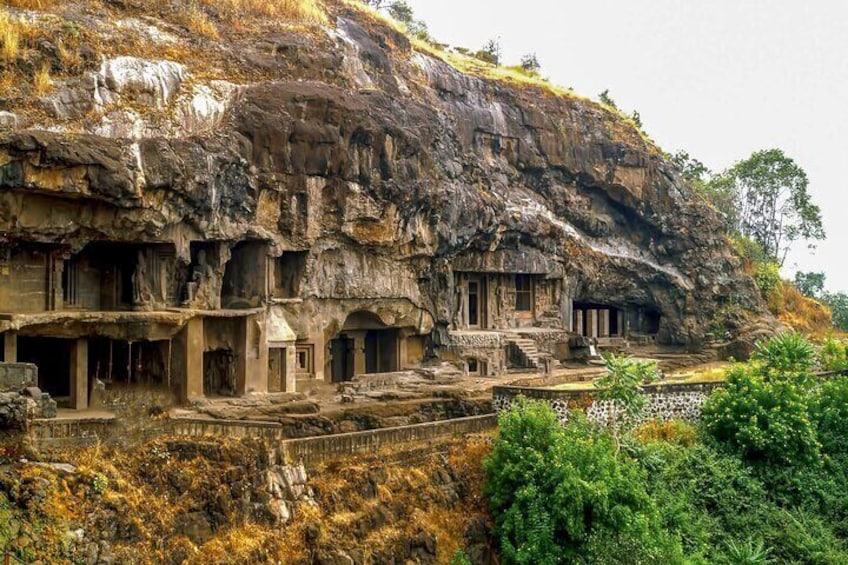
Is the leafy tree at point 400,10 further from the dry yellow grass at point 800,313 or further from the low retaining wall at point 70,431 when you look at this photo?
the low retaining wall at point 70,431

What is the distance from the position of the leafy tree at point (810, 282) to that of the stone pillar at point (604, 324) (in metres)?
27.3

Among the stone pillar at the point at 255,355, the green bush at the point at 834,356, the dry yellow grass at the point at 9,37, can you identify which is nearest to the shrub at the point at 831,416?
the green bush at the point at 834,356

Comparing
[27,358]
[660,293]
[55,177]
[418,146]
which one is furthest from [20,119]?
[660,293]

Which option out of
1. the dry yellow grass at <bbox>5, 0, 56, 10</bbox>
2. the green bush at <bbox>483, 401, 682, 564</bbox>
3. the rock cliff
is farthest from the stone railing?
the dry yellow grass at <bbox>5, 0, 56, 10</bbox>

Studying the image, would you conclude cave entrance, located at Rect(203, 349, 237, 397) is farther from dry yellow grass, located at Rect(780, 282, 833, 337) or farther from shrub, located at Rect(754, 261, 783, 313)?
dry yellow grass, located at Rect(780, 282, 833, 337)

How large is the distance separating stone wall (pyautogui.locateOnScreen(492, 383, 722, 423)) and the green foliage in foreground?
0.69m

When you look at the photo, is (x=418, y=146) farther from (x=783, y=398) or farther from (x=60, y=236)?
(x=783, y=398)

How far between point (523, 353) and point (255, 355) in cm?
1148

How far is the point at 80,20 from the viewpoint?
23.7 metres

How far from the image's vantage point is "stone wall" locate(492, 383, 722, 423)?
23703 mm

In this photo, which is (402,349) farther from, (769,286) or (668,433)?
(769,286)

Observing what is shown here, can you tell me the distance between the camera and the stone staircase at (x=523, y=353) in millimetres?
32156

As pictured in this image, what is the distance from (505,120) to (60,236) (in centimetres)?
1956

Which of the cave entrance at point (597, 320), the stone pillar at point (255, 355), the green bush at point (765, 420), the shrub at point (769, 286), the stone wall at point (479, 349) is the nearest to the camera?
the green bush at point (765, 420)
